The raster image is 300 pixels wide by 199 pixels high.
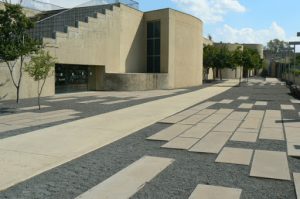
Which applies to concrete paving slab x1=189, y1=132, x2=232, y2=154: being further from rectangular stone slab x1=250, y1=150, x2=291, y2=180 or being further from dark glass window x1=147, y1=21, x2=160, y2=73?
dark glass window x1=147, y1=21, x2=160, y2=73

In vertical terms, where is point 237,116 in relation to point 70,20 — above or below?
below

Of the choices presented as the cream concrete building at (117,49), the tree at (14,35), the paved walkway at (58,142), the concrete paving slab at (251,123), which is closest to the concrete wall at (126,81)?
the cream concrete building at (117,49)

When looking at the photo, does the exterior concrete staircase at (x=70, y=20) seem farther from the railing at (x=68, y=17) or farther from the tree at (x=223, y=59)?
the tree at (x=223, y=59)

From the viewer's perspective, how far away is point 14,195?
567cm

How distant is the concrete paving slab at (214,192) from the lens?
18.6 ft

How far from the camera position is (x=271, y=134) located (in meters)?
11.0

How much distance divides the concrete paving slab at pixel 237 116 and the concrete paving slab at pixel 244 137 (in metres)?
3.16

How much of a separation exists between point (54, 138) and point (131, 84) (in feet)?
66.2

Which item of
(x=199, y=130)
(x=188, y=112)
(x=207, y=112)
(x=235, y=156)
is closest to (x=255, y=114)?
(x=207, y=112)

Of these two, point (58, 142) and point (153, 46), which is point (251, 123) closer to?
point (58, 142)

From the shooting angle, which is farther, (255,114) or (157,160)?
(255,114)

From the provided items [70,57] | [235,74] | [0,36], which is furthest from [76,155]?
[235,74]

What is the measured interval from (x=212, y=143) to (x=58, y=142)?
3.94m

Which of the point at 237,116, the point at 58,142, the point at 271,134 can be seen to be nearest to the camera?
the point at 58,142
